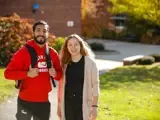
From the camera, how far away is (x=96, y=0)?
105 feet

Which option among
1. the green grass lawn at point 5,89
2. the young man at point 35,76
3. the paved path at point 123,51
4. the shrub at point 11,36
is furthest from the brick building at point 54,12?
the young man at point 35,76

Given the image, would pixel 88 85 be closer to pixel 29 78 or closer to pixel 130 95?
pixel 29 78

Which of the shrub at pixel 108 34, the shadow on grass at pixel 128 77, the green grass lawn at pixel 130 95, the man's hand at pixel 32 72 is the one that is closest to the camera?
the man's hand at pixel 32 72

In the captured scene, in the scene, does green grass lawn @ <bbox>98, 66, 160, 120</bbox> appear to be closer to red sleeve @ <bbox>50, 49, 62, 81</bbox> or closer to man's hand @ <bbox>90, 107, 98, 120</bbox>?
man's hand @ <bbox>90, 107, 98, 120</bbox>

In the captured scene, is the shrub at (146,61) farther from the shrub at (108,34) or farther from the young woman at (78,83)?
the shrub at (108,34)

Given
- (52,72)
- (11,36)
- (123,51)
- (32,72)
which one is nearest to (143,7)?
(11,36)


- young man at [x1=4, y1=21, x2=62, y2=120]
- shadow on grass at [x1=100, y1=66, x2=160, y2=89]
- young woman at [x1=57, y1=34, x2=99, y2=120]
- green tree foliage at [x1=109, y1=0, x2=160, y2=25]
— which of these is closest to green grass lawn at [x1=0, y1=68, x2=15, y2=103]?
shadow on grass at [x1=100, y1=66, x2=160, y2=89]

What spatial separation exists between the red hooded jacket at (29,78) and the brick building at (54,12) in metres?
23.5

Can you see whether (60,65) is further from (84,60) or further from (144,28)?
(144,28)

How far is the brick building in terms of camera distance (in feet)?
92.1

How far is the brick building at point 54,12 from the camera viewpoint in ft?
92.1

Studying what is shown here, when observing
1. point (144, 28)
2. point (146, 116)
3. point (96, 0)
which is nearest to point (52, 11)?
point (96, 0)

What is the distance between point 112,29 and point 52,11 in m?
12.1

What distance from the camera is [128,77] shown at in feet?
49.2
